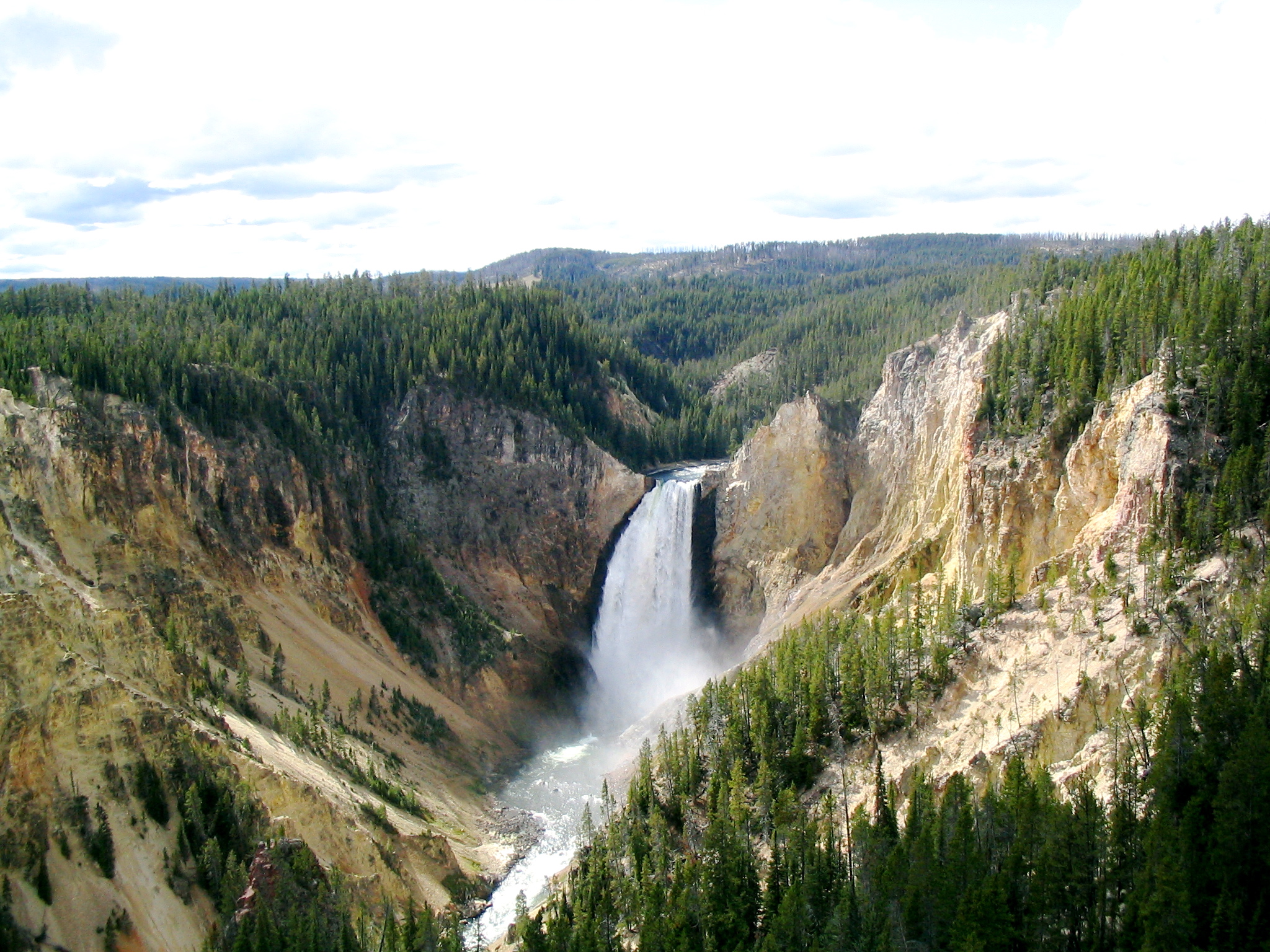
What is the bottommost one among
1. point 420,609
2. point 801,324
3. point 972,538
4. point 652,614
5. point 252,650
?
point 652,614

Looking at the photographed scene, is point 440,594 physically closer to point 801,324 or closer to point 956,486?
point 956,486

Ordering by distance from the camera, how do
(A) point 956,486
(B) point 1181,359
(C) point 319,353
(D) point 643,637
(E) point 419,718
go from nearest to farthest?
(B) point 1181,359, (A) point 956,486, (E) point 419,718, (D) point 643,637, (C) point 319,353

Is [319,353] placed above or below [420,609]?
above

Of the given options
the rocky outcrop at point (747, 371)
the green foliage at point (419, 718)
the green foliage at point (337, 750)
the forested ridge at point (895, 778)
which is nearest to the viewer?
the forested ridge at point (895, 778)

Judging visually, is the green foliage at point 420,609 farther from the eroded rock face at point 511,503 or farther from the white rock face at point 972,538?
the white rock face at point 972,538

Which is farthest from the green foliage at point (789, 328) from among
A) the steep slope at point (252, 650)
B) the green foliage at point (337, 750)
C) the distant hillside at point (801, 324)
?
the green foliage at point (337, 750)

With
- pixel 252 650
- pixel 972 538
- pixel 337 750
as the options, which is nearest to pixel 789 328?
pixel 972 538

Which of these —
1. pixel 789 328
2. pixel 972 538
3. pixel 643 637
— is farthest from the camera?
pixel 789 328
